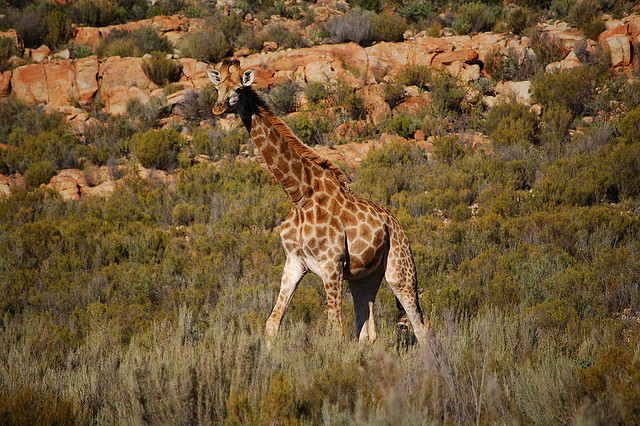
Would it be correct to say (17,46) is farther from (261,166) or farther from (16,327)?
(16,327)

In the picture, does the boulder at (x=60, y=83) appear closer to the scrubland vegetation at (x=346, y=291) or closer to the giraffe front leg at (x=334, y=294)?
the scrubland vegetation at (x=346, y=291)

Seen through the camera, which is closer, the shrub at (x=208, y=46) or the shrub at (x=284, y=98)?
the shrub at (x=284, y=98)

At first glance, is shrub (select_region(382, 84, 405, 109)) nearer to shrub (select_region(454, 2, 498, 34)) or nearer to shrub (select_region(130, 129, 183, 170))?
shrub (select_region(454, 2, 498, 34))

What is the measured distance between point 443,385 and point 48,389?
131 inches

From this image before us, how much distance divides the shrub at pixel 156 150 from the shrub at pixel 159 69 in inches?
192

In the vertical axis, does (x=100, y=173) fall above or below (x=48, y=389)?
below

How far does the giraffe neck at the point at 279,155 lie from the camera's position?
191 inches

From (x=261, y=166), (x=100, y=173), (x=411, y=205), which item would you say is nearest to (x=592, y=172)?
(x=411, y=205)

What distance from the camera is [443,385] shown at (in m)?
3.59

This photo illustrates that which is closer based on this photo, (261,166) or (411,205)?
(411,205)

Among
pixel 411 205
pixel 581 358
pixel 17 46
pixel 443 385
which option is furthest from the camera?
pixel 17 46

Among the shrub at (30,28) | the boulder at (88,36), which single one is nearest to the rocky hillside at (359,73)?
the shrub at (30,28)

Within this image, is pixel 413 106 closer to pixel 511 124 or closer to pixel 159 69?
pixel 511 124

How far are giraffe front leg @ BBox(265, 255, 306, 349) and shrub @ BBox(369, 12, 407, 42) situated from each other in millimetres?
16337
